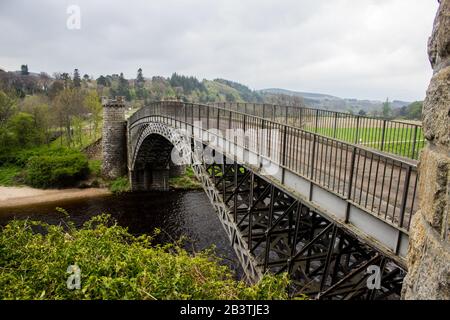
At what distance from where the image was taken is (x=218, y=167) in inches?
596

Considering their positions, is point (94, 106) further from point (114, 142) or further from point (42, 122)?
point (114, 142)

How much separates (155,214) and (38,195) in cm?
1263

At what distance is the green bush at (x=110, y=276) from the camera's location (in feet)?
16.2

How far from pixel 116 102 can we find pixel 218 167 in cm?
2292

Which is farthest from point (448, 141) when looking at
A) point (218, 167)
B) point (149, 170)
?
point (149, 170)

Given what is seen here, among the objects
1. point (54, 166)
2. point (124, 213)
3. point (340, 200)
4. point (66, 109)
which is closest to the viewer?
point (340, 200)

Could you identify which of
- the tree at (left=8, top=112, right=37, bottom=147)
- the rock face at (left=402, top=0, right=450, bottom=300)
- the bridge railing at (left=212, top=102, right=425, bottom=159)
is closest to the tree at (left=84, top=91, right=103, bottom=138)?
the tree at (left=8, top=112, right=37, bottom=147)

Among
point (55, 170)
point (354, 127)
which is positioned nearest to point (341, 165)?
point (354, 127)

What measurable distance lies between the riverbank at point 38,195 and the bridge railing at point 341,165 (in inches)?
606

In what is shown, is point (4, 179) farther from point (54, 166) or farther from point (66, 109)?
point (66, 109)

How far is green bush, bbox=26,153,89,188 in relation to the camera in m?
32.6

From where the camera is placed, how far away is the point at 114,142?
35281 millimetres
